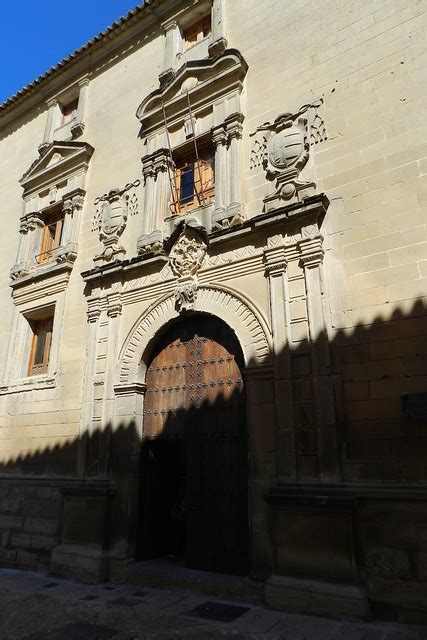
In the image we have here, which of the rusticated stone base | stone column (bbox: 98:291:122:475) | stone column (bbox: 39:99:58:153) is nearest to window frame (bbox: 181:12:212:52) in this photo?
stone column (bbox: 39:99:58:153)

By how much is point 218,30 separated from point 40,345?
710 cm

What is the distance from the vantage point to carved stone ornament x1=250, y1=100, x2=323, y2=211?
6.44 metres

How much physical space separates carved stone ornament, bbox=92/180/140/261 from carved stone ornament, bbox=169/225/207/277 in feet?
4.73

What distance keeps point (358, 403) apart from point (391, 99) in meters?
4.04

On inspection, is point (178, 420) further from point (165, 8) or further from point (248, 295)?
point (165, 8)

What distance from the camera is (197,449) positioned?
631cm

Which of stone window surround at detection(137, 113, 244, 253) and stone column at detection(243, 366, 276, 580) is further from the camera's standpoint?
stone window surround at detection(137, 113, 244, 253)

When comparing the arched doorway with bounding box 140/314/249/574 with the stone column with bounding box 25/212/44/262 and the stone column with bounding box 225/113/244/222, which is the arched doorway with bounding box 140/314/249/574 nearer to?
the stone column with bounding box 225/113/244/222

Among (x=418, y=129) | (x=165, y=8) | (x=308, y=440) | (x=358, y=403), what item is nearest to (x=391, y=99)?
(x=418, y=129)

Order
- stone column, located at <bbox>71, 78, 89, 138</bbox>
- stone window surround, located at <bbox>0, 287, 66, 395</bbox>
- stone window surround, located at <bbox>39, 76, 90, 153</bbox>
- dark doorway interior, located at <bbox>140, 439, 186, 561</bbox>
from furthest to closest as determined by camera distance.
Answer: stone window surround, located at <bbox>39, 76, 90, 153</bbox> → stone column, located at <bbox>71, 78, 89, 138</bbox> → stone window surround, located at <bbox>0, 287, 66, 395</bbox> → dark doorway interior, located at <bbox>140, 439, 186, 561</bbox>

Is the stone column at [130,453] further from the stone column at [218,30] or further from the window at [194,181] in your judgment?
the stone column at [218,30]

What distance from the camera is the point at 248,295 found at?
20.7 ft

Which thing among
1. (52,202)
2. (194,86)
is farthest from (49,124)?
(194,86)

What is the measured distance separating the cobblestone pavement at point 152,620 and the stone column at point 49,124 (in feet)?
30.8
